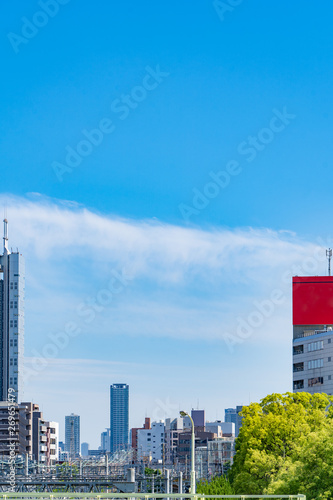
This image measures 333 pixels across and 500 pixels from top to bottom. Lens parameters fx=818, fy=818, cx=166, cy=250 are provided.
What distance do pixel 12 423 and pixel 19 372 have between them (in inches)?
1604

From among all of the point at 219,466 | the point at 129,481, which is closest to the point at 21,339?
the point at 219,466

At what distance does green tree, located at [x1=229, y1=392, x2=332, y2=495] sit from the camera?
5088 centimetres

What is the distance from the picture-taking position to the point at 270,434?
53.7m

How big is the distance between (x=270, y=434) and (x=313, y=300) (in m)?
47.6

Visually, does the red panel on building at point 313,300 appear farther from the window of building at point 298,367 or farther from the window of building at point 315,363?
the window of building at point 298,367

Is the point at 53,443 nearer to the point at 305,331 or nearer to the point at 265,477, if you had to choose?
the point at 305,331

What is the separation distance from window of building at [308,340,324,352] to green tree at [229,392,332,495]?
130 feet

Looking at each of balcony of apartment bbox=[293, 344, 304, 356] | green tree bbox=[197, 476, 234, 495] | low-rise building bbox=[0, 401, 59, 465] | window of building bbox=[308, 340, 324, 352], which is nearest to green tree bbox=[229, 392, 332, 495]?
green tree bbox=[197, 476, 234, 495]

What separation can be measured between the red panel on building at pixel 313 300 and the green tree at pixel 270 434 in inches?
1609

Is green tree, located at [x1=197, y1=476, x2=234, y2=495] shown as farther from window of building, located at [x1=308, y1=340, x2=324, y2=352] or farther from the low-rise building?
the low-rise building

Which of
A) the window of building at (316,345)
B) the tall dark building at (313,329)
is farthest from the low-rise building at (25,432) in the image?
the window of building at (316,345)

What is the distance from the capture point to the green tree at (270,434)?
50875mm

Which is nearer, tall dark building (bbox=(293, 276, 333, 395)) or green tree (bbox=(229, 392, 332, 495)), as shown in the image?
green tree (bbox=(229, 392, 332, 495))

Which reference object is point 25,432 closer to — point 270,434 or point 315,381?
point 315,381
